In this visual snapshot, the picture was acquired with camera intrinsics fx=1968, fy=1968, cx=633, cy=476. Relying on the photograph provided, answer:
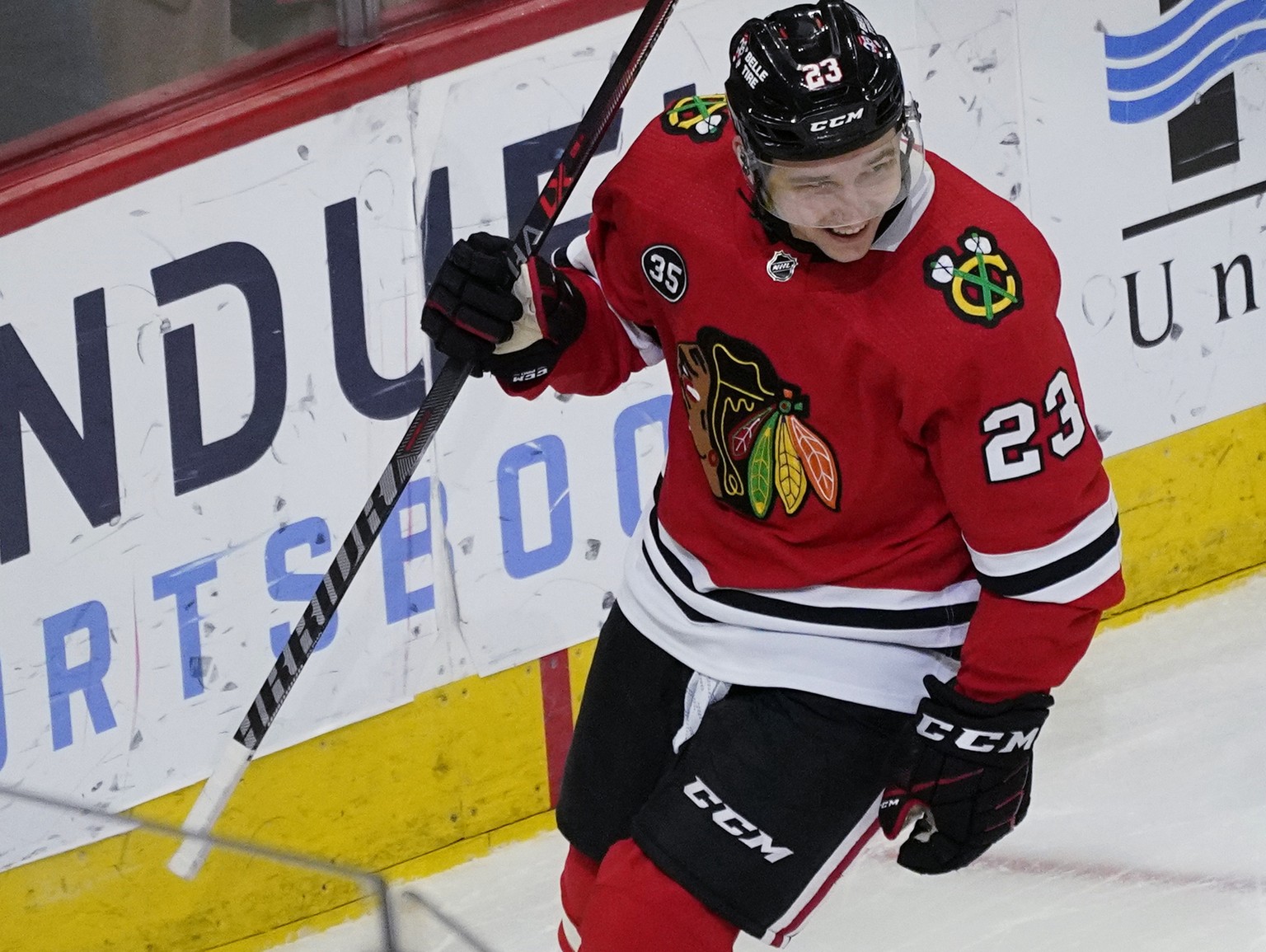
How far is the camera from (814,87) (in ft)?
6.06

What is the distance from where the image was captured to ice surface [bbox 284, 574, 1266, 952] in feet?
9.52

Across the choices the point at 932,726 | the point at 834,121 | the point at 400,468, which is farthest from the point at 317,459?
the point at 834,121

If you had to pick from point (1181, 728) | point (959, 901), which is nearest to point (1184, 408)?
point (1181, 728)

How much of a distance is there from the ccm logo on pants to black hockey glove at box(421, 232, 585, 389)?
533 mm

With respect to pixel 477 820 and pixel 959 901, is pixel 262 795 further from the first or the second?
pixel 959 901

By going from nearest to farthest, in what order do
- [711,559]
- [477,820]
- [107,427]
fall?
1. [711,559]
2. [107,427]
3. [477,820]

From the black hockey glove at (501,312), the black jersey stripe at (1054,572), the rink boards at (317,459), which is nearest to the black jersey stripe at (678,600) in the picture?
the black hockey glove at (501,312)

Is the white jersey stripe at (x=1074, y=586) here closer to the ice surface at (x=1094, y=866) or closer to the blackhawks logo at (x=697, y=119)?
the blackhawks logo at (x=697, y=119)

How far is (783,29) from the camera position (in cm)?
191

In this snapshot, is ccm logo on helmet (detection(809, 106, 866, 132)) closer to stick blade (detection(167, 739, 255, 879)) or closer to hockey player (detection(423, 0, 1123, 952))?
hockey player (detection(423, 0, 1123, 952))

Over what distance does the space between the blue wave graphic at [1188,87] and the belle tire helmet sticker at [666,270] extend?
5.24ft

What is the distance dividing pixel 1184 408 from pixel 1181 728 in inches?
24.6

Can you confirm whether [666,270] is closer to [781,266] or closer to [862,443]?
[781,266]

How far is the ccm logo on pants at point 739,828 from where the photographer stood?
2090 millimetres
